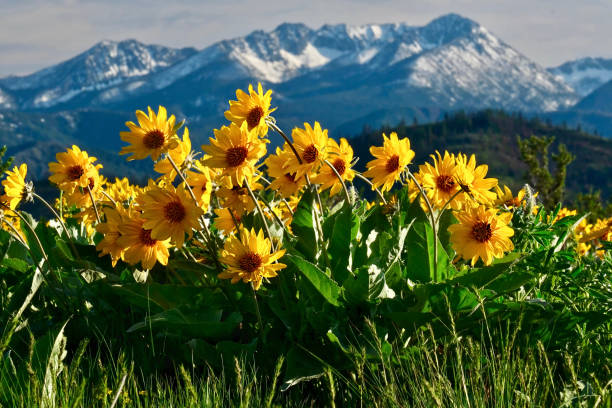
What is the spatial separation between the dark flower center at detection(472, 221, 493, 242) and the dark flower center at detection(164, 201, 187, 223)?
131 cm

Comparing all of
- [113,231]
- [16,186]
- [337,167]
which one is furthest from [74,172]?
[337,167]

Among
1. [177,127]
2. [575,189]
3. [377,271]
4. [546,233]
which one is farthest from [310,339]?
[575,189]

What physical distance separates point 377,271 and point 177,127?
3.68ft

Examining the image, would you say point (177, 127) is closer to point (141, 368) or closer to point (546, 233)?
point (141, 368)

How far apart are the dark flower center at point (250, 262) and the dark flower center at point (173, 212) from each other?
0.33 metres

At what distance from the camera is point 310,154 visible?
287 cm

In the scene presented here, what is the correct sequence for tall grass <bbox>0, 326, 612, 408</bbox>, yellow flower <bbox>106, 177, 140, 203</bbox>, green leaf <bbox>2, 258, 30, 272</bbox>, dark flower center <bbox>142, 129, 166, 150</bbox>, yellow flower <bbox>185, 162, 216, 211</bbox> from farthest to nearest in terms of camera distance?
1. yellow flower <bbox>106, 177, 140, 203</bbox>
2. green leaf <bbox>2, 258, 30, 272</bbox>
3. yellow flower <bbox>185, 162, 216, 211</bbox>
4. dark flower center <bbox>142, 129, 166, 150</bbox>
5. tall grass <bbox>0, 326, 612, 408</bbox>

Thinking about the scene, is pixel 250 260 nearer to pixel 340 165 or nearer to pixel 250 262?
pixel 250 262

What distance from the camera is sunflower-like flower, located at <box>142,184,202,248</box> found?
268 cm

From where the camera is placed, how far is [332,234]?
3207 mm

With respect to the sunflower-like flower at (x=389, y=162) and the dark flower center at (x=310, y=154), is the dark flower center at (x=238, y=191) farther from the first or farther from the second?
the sunflower-like flower at (x=389, y=162)

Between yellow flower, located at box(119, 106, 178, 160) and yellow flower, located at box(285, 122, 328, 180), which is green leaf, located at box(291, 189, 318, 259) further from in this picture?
yellow flower, located at box(119, 106, 178, 160)

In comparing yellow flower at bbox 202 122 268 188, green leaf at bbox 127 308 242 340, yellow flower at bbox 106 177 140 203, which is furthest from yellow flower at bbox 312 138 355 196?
yellow flower at bbox 106 177 140 203

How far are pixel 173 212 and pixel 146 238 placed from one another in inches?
10.3
